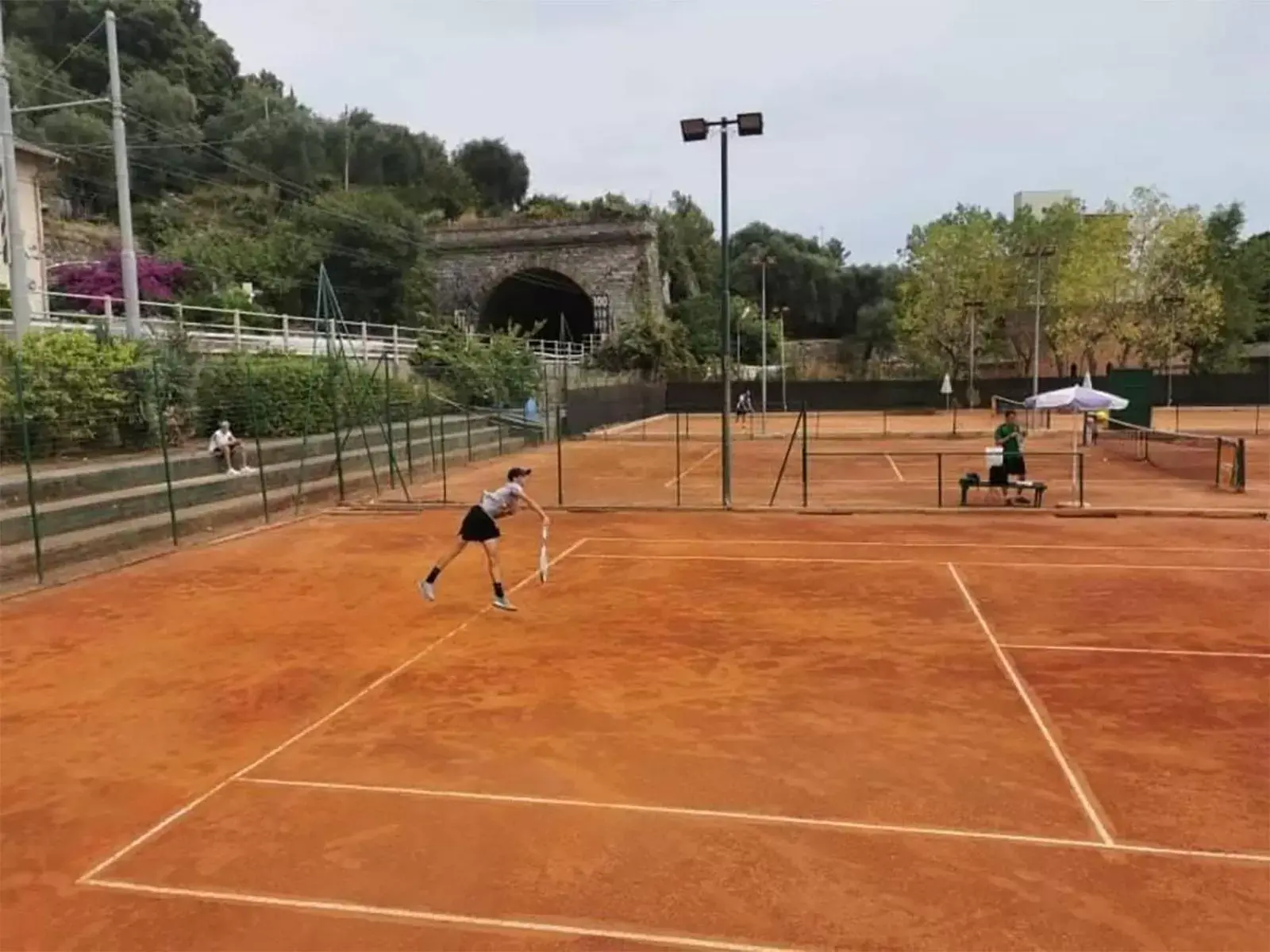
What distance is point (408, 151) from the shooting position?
276 feet

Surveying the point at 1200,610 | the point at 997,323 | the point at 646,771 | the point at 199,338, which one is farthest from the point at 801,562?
the point at 997,323

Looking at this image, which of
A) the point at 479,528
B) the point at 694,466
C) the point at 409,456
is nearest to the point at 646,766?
the point at 479,528

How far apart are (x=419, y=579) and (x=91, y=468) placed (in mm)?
8040

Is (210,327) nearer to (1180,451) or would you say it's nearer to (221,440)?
(221,440)

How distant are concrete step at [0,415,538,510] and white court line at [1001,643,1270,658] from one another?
1456cm

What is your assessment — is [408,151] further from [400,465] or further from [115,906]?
[115,906]

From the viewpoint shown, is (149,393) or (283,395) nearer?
(149,393)

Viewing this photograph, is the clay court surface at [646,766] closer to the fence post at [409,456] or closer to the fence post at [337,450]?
the fence post at [337,450]

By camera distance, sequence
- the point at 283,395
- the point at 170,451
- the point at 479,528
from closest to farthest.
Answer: the point at 479,528 < the point at 170,451 < the point at 283,395

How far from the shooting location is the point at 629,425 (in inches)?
1960

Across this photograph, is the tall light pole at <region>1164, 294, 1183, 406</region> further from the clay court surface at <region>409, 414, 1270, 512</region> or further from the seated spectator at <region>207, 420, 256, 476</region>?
the seated spectator at <region>207, 420, 256, 476</region>

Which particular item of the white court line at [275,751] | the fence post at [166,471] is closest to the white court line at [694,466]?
the fence post at [166,471]

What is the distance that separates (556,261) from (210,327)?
3888 centimetres

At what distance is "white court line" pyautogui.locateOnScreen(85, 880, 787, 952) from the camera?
458 cm
